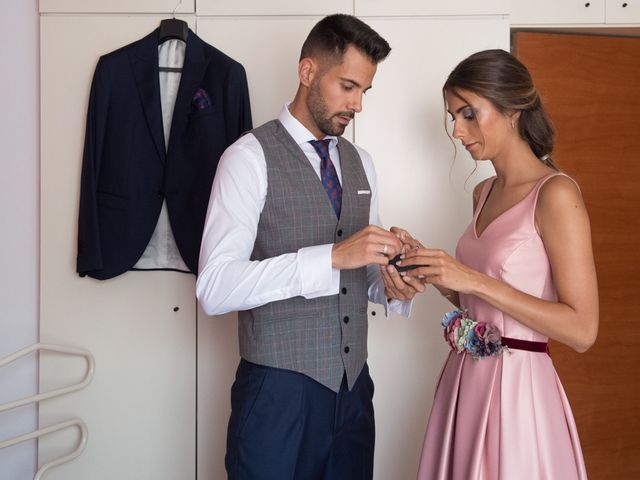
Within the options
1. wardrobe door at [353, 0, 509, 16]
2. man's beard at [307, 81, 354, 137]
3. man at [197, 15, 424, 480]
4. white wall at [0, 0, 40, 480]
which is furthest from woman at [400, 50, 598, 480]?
white wall at [0, 0, 40, 480]

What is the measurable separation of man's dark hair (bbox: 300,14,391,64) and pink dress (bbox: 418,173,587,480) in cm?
59

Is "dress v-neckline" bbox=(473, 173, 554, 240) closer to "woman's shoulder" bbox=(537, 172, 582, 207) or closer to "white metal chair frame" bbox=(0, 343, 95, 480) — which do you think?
"woman's shoulder" bbox=(537, 172, 582, 207)

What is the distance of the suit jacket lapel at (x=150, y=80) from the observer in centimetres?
262

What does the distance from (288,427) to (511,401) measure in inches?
22.1

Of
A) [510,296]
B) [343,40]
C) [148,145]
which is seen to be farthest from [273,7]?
[510,296]

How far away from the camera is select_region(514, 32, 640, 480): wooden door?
118 inches

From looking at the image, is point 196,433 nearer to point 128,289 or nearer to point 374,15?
point 128,289

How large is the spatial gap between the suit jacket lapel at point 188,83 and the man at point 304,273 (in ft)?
2.46

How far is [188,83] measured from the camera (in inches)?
103

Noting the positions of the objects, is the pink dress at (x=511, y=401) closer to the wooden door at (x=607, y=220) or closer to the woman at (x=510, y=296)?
the woman at (x=510, y=296)

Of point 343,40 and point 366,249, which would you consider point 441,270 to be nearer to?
point 366,249

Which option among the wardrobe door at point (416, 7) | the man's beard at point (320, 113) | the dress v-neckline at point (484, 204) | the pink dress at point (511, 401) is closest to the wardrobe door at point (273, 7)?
the wardrobe door at point (416, 7)

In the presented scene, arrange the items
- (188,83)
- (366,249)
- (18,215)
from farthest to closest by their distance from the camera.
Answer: (18,215) → (188,83) → (366,249)

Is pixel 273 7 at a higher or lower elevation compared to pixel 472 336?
higher
